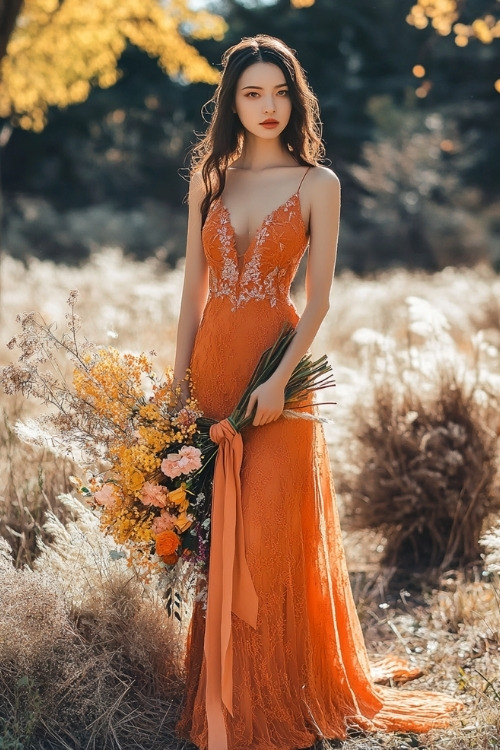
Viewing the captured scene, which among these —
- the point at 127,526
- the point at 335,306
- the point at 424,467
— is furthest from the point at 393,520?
the point at 335,306

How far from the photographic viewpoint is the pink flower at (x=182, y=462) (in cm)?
307

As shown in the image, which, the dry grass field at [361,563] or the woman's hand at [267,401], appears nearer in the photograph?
the woman's hand at [267,401]

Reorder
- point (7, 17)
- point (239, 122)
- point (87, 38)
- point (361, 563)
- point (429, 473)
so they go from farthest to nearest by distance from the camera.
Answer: point (87, 38), point (7, 17), point (361, 563), point (429, 473), point (239, 122)

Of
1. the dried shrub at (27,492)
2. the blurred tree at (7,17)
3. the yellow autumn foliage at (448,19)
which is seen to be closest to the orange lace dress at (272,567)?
the dried shrub at (27,492)

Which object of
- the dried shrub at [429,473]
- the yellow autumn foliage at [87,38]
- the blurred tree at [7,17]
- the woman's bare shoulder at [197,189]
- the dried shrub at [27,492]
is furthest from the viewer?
the yellow autumn foliage at [87,38]

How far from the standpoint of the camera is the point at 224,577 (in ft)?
10.1

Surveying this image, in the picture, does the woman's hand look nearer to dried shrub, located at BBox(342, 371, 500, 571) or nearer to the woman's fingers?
the woman's fingers


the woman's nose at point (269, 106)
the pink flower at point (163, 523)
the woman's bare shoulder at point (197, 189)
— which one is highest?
the woman's nose at point (269, 106)

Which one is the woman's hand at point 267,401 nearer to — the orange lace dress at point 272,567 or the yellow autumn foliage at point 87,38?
the orange lace dress at point 272,567

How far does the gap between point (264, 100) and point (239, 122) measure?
0.21m

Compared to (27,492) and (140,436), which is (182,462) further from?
(27,492)

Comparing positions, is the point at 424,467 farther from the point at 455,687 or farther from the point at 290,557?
the point at 290,557

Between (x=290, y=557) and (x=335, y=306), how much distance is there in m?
7.31

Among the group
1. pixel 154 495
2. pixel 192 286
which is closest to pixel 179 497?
pixel 154 495
